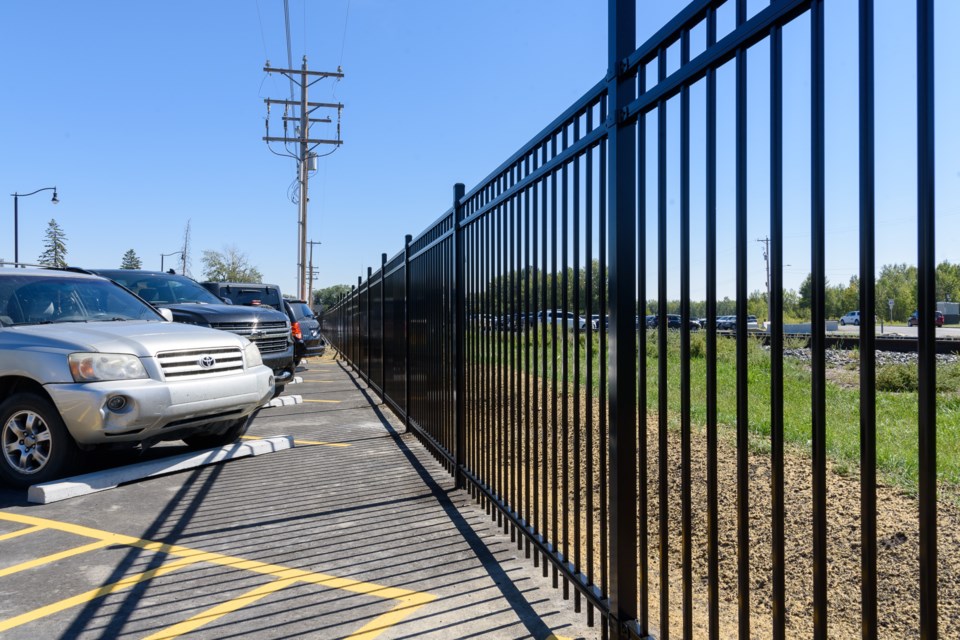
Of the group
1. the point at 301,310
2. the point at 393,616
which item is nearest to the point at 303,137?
the point at 301,310

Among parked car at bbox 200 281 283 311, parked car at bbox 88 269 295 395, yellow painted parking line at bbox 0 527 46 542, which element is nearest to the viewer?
yellow painted parking line at bbox 0 527 46 542

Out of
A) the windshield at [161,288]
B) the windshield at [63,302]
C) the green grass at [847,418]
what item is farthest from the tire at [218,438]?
the green grass at [847,418]

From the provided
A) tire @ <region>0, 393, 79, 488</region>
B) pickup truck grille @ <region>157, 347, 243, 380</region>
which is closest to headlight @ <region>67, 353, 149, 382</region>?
pickup truck grille @ <region>157, 347, 243, 380</region>

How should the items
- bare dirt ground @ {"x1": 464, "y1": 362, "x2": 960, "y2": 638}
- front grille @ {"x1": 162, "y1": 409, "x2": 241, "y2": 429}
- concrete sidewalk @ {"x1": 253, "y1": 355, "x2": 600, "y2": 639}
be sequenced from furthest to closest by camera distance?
1. front grille @ {"x1": 162, "y1": 409, "x2": 241, "y2": 429}
2. bare dirt ground @ {"x1": 464, "y1": 362, "x2": 960, "y2": 638}
3. concrete sidewalk @ {"x1": 253, "y1": 355, "x2": 600, "y2": 639}

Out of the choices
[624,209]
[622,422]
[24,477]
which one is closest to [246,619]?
[622,422]

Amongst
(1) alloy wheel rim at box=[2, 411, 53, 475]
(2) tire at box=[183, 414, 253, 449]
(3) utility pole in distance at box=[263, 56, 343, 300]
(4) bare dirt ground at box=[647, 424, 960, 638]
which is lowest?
(4) bare dirt ground at box=[647, 424, 960, 638]

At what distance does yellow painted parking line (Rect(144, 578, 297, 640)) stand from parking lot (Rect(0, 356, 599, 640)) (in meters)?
0.01

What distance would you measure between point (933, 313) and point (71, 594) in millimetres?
3947

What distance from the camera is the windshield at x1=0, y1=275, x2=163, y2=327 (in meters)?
6.25

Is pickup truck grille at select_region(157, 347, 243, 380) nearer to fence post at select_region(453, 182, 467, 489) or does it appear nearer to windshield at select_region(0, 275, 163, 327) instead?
windshield at select_region(0, 275, 163, 327)

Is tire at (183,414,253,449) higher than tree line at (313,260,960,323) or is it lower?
lower

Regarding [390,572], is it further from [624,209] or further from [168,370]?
[168,370]

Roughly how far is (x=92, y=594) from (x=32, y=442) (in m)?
2.82

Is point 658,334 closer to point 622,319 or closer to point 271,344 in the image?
point 622,319
